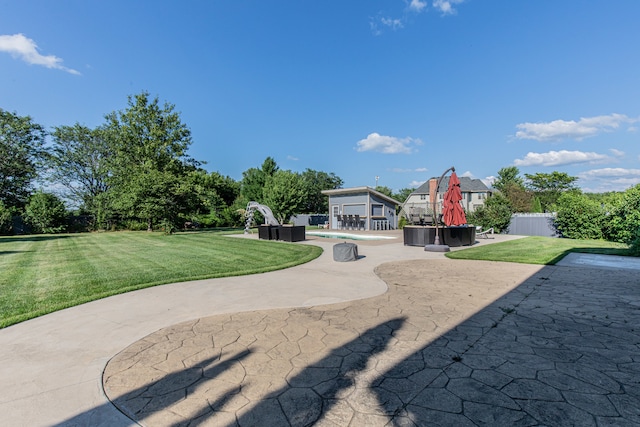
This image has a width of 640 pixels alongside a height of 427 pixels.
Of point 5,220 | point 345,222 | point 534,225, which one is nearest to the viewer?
point 534,225

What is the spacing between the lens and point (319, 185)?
54.9 metres

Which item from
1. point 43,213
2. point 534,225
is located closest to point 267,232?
point 534,225

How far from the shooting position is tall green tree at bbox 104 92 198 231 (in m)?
19.8

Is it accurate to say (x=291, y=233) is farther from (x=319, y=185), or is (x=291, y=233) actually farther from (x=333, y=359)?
(x=319, y=185)

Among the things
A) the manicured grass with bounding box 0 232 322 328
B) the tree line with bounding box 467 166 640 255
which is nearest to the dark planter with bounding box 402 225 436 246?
the manicured grass with bounding box 0 232 322 328

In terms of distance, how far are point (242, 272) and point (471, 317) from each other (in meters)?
5.05

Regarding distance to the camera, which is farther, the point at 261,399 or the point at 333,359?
the point at 333,359

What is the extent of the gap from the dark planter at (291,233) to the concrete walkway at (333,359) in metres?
9.65

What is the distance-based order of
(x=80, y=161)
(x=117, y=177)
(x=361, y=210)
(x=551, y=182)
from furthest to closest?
(x=551, y=182) → (x=80, y=161) → (x=361, y=210) → (x=117, y=177)

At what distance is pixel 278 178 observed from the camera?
28078 millimetres

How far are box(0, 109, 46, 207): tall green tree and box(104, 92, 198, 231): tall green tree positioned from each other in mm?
6194

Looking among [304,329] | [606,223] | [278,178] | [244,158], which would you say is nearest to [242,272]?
[304,329]

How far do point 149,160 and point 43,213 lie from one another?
852 centimetres

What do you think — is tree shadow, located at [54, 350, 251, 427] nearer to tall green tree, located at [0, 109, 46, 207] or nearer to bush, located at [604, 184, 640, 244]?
bush, located at [604, 184, 640, 244]
